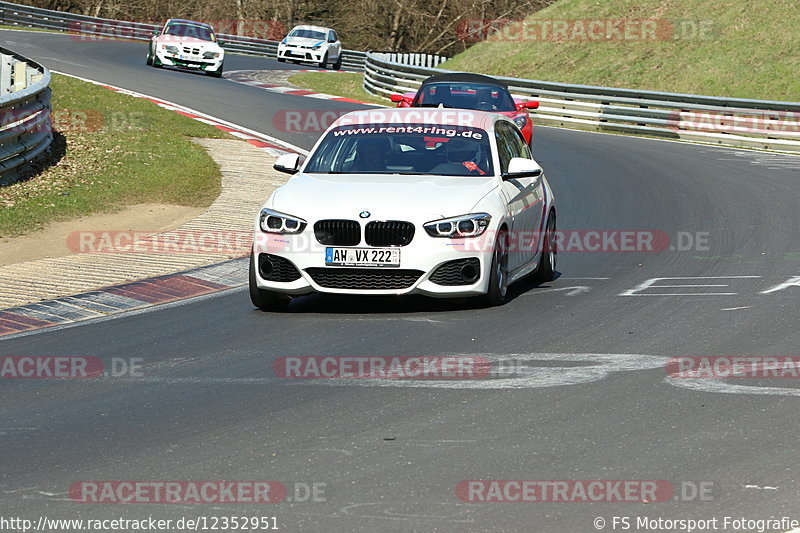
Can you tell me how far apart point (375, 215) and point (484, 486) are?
4.44 m

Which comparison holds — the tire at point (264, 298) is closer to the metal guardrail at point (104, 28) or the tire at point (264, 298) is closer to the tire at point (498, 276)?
the tire at point (498, 276)

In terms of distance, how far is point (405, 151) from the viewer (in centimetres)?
1112

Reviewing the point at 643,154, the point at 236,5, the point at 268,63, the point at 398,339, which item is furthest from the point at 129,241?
the point at 236,5

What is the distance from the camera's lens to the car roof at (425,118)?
1145 centimetres

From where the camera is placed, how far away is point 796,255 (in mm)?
13367

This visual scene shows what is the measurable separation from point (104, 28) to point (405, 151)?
47.4 m

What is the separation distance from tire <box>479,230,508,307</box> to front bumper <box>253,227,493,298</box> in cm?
10

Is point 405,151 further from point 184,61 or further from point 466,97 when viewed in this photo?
point 184,61

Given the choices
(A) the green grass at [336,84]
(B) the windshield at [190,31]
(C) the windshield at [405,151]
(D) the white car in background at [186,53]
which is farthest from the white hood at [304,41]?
(C) the windshield at [405,151]

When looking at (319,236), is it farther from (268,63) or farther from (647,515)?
(268,63)

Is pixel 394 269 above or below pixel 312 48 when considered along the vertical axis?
above

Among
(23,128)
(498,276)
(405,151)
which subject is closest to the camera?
(498,276)

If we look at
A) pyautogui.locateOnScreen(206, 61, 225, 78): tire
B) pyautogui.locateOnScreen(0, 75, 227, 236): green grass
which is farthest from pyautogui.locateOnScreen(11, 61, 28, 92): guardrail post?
pyautogui.locateOnScreen(206, 61, 225, 78): tire

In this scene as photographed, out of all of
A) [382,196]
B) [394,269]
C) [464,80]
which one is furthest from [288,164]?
[464,80]
